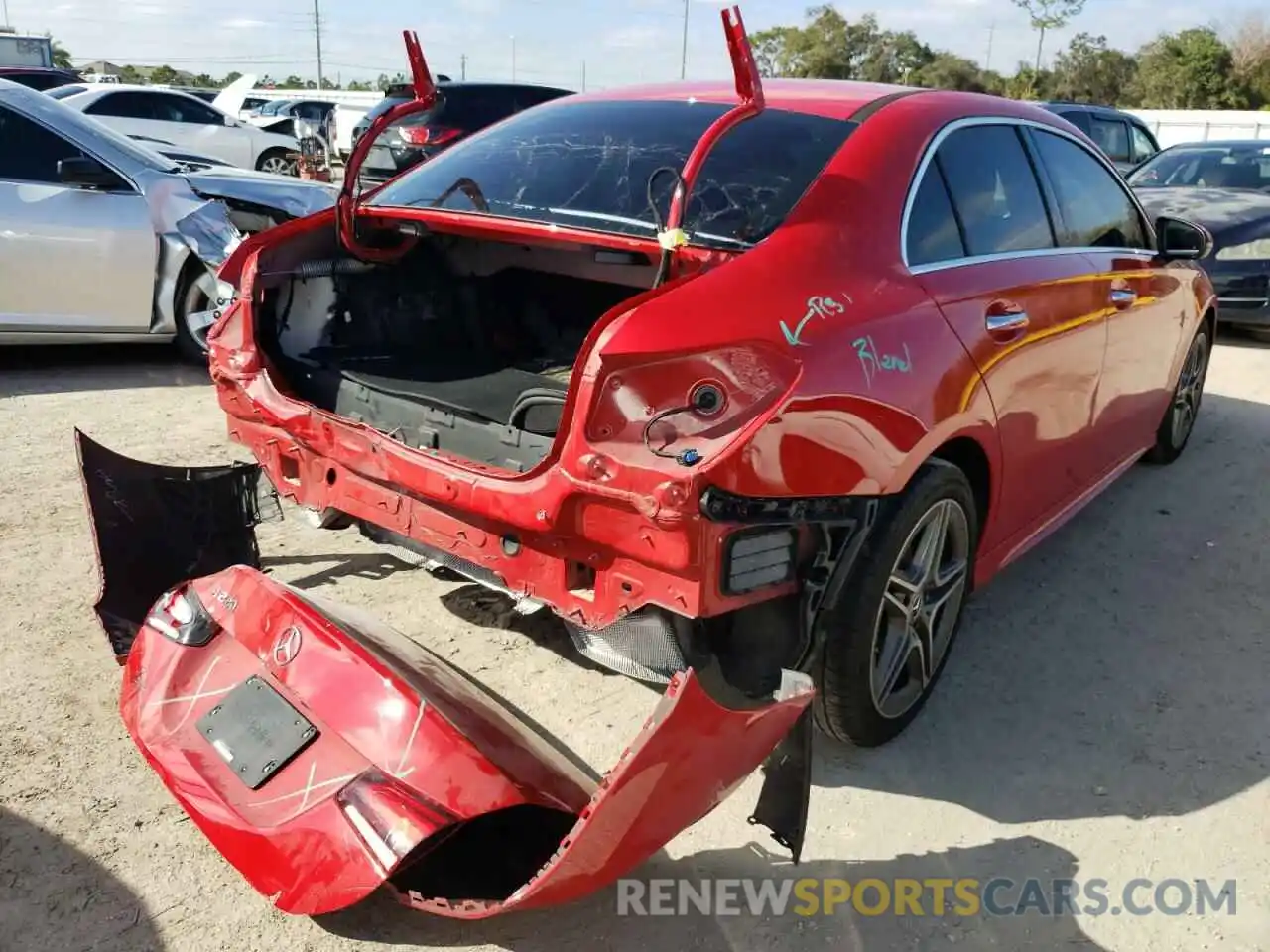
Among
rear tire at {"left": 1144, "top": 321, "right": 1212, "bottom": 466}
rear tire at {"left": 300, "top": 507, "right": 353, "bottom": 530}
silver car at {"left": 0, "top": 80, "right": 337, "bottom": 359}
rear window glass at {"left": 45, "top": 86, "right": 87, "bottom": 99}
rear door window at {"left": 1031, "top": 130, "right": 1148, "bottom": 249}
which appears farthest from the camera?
rear window glass at {"left": 45, "top": 86, "right": 87, "bottom": 99}

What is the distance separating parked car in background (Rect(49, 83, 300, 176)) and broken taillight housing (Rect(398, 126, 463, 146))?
426 centimetres

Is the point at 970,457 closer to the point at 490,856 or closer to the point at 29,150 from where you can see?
the point at 490,856

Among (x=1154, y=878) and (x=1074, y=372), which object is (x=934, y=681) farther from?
(x=1074, y=372)

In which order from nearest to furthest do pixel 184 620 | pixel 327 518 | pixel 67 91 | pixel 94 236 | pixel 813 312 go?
1. pixel 813 312
2. pixel 184 620
3. pixel 327 518
4. pixel 94 236
5. pixel 67 91

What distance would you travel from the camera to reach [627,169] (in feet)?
10.1

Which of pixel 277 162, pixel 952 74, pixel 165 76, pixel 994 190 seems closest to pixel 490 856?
pixel 994 190

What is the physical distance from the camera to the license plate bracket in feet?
7.84

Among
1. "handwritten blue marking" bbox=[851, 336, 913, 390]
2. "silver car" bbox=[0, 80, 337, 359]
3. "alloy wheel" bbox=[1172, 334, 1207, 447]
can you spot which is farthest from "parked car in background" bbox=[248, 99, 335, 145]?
"handwritten blue marking" bbox=[851, 336, 913, 390]

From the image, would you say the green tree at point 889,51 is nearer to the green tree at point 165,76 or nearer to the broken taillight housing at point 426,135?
the green tree at point 165,76

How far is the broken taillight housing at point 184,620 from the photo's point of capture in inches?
107

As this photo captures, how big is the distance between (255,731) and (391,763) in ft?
1.28

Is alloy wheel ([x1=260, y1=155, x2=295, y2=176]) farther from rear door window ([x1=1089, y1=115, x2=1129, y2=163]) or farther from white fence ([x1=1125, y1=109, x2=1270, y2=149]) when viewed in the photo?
white fence ([x1=1125, y1=109, x2=1270, y2=149])

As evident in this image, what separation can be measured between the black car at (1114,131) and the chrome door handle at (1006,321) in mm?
11761

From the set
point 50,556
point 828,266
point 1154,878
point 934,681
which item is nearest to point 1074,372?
point 934,681
